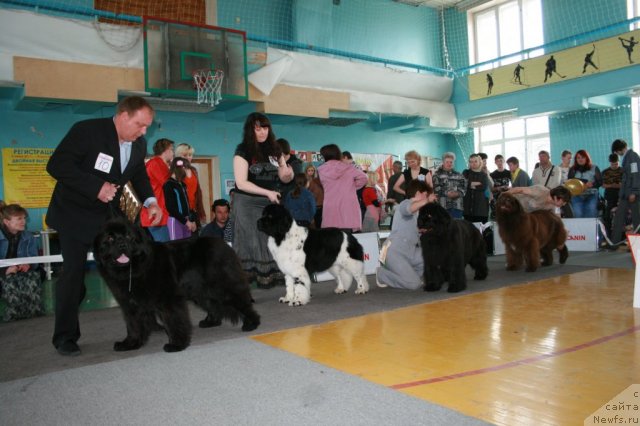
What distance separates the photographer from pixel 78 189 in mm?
3023

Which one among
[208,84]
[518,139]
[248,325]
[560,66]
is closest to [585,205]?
[560,66]

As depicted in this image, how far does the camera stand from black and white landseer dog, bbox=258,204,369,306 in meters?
4.57

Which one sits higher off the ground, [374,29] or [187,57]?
[374,29]

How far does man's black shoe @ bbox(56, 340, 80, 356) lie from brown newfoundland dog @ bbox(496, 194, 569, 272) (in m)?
5.05

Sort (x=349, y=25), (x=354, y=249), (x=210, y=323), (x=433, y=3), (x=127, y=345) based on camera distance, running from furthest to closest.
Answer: (x=433, y=3)
(x=349, y=25)
(x=354, y=249)
(x=210, y=323)
(x=127, y=345)

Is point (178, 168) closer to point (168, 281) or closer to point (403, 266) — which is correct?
point (168, 281)

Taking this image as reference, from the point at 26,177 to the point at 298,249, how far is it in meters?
7.58

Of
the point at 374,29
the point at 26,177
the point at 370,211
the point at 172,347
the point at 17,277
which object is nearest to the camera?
the point at 172,347

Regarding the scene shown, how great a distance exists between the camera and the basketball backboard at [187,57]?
9281 mm

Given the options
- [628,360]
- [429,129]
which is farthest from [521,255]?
[429,129]

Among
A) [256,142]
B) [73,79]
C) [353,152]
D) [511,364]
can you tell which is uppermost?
[73,79]

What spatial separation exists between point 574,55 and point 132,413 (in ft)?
42.6

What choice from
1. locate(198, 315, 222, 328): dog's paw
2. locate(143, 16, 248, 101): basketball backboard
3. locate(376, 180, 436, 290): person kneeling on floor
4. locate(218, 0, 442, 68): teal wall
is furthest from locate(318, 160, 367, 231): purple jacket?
locate(218, 0, 442, 68): teal wall

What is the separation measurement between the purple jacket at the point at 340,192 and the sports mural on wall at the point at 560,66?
840cm
